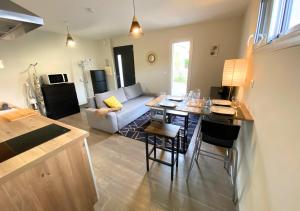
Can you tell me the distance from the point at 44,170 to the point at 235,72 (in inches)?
96.9

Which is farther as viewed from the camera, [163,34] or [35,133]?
[163,34]

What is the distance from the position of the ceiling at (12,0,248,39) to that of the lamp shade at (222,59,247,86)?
1452mm

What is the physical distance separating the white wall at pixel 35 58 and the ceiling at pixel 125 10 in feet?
2.81

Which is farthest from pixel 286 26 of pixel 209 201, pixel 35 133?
pixel 35 133

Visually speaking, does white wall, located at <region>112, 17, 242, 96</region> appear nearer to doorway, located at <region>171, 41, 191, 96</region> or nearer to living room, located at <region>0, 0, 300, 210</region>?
living room, located at <region>0, 0, 300, 210</region>

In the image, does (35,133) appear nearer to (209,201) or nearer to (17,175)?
(17,175)

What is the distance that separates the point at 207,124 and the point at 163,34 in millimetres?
3771

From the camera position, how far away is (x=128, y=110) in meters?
3.33

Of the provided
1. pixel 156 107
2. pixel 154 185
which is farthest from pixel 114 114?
pixel 154 185

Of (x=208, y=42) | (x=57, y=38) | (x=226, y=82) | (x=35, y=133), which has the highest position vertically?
(x=57, y=38)

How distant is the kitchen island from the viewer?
837 mm

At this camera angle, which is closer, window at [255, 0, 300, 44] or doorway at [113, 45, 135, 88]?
window at [255, 0, 300, 44]

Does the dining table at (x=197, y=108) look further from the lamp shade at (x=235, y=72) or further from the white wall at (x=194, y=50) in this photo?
the white wall at (x=194, y=50)

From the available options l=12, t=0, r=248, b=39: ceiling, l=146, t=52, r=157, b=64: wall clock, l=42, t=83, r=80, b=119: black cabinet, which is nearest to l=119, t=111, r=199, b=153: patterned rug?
l=146, t=52, r=157, b=64: wall clock
